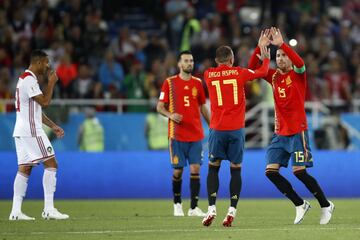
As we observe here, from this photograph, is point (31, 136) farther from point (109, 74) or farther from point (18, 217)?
point (109, 74)

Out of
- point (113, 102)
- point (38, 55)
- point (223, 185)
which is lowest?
point (223, 185)

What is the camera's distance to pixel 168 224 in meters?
13.7

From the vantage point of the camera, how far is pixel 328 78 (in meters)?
24.5

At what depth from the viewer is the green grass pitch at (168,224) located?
38.6 feet

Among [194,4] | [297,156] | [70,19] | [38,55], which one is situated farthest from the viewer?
[194,4]

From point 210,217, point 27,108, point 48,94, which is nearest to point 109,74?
point 27,108

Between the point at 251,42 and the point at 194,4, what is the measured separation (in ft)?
9.74

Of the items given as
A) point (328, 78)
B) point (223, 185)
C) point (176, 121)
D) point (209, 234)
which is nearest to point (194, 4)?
point (328, 78)

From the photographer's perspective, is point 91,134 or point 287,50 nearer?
point 287,50

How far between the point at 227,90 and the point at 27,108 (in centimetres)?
305

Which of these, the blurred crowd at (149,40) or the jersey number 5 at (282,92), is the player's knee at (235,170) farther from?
the blurred crowd at (149,40)

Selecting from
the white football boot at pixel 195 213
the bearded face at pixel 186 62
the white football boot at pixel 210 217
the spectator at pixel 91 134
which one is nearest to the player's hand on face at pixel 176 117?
the bearded face at pixel 186 62

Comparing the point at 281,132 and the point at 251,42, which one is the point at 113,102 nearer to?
the point at 251,42

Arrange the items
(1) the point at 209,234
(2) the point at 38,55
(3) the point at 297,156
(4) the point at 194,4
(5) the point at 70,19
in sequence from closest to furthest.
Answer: (1) the point at 209,234 → (3) the point at 297,156 → (2) the point at 38,55 → (5) the point at 70,19 → (4) the point at 194,4
